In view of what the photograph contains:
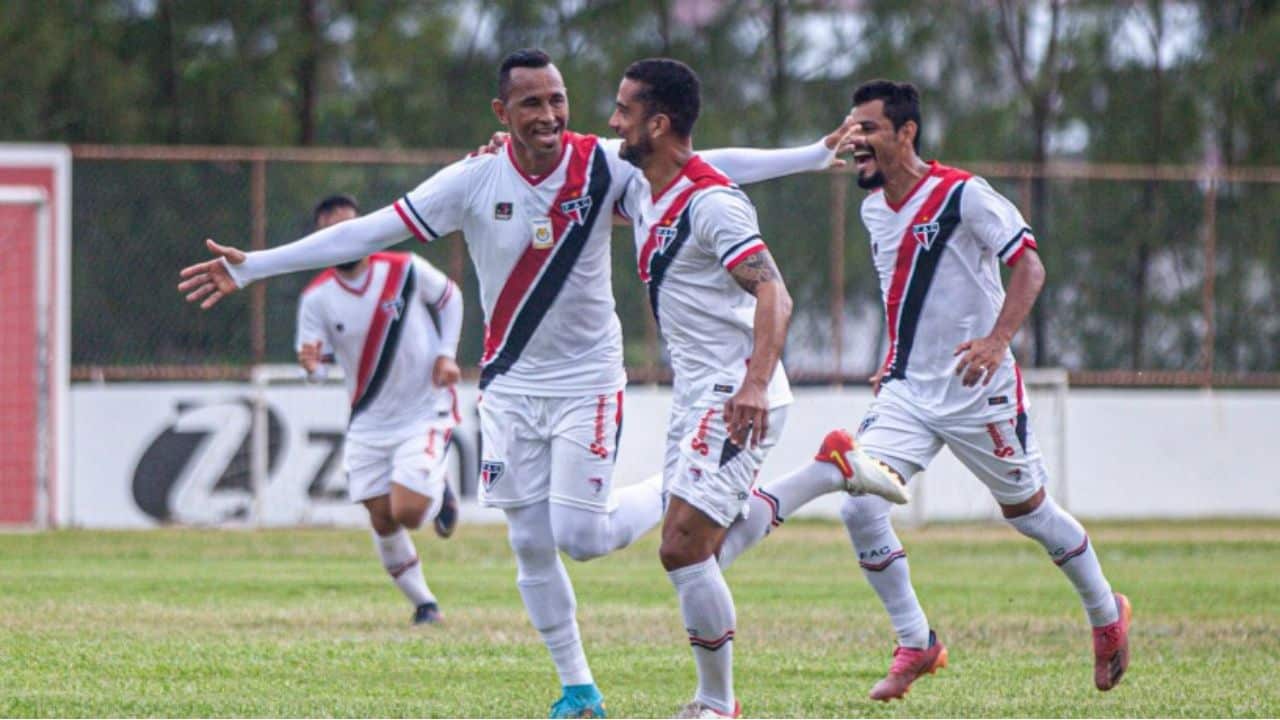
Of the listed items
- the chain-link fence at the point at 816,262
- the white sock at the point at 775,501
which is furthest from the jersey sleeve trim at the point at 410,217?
the chain-link fence at the point at 816,262

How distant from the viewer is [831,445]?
8344 mm

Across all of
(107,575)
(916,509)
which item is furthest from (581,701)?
(916,509)

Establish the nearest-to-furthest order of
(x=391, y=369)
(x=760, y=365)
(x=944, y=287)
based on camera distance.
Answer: (x=760, y=365) → (x=944, y=287) → (x=391, y=369)

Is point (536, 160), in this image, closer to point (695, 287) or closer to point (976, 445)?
point (695, 287)

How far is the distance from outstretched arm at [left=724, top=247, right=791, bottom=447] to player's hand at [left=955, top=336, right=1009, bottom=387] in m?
1.23

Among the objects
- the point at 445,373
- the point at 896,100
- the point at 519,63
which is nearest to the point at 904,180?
the point at 896,100

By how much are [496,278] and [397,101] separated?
1410cm

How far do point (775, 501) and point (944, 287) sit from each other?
4.52 ft

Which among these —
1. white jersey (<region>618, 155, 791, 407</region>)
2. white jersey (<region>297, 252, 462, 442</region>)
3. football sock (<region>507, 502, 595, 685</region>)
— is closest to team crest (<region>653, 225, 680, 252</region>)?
white jersey (<region>618, 155, 791, 407</region>)

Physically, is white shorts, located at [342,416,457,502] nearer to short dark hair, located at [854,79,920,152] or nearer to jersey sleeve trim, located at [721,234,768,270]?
short dark hair, located at [854,79,920,152]

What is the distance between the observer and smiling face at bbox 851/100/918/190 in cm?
900

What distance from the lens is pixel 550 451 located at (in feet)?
26.5

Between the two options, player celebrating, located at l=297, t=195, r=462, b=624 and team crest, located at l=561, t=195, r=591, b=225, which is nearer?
team crest, located at l=561, t=195, r=591, b=225

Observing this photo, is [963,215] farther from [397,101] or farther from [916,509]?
[397,101]
